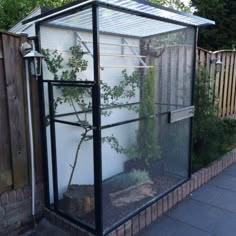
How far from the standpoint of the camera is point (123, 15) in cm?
224

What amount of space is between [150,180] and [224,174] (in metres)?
1.55

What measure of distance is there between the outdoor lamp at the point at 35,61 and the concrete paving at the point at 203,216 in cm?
175

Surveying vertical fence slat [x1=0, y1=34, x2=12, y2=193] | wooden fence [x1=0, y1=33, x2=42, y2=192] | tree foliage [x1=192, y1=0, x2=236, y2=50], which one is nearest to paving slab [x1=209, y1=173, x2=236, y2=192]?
wooden fence [x1=0, y1=33, x2=42, y2=192]

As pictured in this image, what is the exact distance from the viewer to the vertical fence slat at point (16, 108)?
2.17m

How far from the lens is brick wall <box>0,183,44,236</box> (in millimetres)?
2296

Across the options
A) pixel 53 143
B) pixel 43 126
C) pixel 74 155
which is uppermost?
pixel 43 126

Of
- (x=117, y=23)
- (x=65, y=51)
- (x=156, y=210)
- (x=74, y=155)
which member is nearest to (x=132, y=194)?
(x=156, y=210)

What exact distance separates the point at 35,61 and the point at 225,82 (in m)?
4.41

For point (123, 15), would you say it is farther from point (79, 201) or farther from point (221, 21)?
point (221, 21)

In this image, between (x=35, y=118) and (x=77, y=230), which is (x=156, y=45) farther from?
(x=77, y=230)

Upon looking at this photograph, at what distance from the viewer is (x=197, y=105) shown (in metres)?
3.62

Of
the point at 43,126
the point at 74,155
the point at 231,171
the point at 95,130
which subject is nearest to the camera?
the point at 95,130

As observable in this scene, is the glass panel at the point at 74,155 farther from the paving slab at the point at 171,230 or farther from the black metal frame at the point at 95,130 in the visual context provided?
the paving slab at the point at 171,230

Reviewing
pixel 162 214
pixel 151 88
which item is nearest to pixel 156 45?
pixel 151 88
